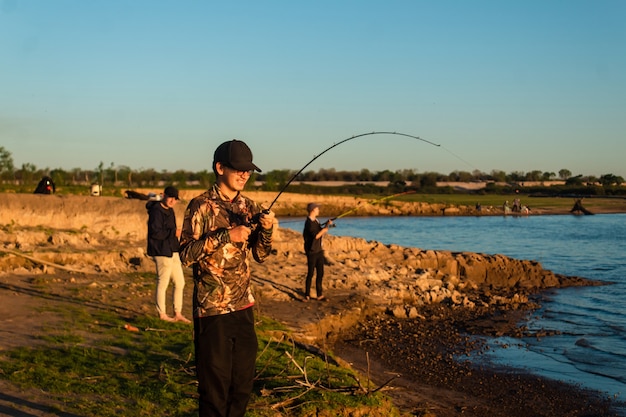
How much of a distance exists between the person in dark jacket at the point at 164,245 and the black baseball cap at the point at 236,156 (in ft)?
16.6

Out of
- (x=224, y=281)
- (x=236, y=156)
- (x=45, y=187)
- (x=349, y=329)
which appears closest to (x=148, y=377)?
(x=224, y=281)

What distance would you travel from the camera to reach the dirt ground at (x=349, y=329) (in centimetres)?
842

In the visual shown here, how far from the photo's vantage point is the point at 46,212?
17.5 meters

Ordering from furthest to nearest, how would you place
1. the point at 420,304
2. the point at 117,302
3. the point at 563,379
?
the point at 420,304, the point at 117,302, the point at 563,379

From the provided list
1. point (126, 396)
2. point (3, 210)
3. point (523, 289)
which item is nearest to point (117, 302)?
point (126, 396)

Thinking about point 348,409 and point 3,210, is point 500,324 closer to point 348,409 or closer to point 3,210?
point 348,409

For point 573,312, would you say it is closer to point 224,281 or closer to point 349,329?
point 349,329

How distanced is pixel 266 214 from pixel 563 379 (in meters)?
7.27

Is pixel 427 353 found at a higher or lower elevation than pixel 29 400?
lower

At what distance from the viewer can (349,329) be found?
12.2 meters

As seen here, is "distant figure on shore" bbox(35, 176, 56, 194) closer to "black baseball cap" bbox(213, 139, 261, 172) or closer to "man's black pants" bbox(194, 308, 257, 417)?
"black baseball cap" bbox(213, 139, 261, 172)

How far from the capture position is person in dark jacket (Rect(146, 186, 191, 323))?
956 cm

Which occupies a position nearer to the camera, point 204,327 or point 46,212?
point 204,327

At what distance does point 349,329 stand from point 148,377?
5806 mm
